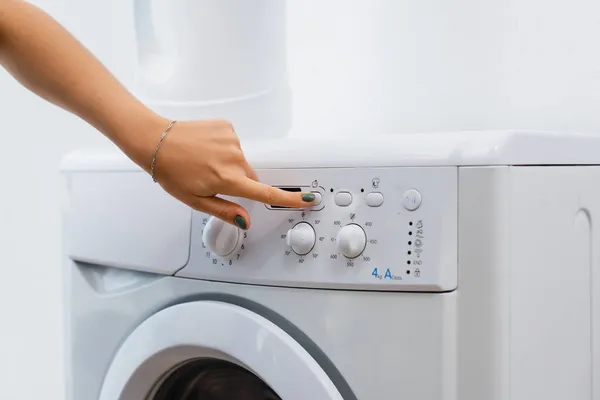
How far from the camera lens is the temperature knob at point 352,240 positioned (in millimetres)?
645

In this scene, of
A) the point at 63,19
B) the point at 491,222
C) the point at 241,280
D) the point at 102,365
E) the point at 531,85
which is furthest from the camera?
the point at 63,19

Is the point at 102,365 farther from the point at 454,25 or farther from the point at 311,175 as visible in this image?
the point at 454,25

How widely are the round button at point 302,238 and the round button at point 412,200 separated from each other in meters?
0.10

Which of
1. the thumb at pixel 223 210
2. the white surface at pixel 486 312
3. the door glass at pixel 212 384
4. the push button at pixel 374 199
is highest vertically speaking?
the push button at pixel 374 199

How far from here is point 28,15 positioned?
2.18 feet

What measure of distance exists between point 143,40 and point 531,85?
0.59 metres

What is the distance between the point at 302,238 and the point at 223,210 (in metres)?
0.08

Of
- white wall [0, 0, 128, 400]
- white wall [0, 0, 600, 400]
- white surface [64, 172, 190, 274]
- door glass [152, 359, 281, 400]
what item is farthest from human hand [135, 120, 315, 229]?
white wall [0, 0, 128, 400]

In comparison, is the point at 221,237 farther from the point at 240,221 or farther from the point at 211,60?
the point at 211,60

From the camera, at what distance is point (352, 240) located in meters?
0.64

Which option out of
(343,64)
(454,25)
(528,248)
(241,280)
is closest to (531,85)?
(454,25)

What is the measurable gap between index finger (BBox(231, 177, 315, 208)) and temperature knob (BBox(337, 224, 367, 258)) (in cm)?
5

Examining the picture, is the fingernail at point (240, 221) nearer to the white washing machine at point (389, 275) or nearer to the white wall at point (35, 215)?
the white washing machine at point (389, 275)

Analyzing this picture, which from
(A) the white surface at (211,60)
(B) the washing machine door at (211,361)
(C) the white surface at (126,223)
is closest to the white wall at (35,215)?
(A) the white surface at (211,60)
